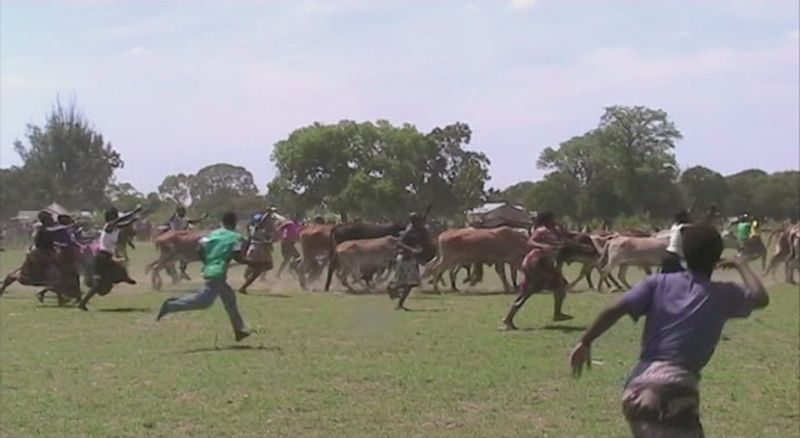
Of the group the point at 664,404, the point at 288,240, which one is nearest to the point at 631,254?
the point at 288,240

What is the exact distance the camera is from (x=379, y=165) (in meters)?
79.4

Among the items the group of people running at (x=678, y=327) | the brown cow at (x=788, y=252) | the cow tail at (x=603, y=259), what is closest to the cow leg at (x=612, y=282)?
the cow tail at (x=603, y=259)

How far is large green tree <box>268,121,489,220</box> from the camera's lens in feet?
258

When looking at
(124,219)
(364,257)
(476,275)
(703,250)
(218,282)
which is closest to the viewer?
(703,250)

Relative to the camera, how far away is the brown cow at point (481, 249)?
2422cm

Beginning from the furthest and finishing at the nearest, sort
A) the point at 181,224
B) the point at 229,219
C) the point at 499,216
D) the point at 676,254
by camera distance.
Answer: the point at 499,216 → the point at 181,224 → the point at 229,219 → the point at 676,254

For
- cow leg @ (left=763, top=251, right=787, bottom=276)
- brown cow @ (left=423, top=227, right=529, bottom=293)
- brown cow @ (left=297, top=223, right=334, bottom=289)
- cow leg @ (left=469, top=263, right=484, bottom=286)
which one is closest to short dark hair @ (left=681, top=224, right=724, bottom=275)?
brown cow @ (left=423, top=227, right=529, bottom=293)

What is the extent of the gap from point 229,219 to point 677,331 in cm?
972

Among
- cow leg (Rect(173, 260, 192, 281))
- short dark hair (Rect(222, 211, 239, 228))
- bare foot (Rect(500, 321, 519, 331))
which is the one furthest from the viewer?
cow leg (Rect(173, 260, 192, 281))

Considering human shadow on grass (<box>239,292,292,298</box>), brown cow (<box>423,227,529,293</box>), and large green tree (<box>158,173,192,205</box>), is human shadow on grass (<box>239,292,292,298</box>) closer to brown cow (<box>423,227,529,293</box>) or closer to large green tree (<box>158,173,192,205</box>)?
brown cow (<box>423,227,529,293</box>)

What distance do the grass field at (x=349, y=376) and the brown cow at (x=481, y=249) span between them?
5.22m

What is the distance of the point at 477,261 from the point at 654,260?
138 inches

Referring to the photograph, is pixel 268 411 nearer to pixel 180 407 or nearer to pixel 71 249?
pixel 180 407

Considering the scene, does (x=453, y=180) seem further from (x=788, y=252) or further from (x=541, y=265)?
(x=541, y=265)
